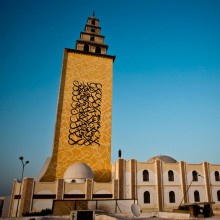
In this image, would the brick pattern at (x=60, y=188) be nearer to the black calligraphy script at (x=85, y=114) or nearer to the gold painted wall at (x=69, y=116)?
the gold painted wall at (x=69, y=116)

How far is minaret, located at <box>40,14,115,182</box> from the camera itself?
28469 millimetres

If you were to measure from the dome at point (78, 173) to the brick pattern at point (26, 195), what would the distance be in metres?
4.18

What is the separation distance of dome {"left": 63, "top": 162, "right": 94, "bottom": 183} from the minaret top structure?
20.4 metres

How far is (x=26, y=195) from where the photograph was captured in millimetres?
23062

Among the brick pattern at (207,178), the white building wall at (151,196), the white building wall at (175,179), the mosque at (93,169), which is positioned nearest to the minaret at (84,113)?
the mosque at (93,169)

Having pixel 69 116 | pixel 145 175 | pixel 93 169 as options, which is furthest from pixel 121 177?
pixel 69 116

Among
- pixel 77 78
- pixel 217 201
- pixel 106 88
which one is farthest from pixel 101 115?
pixel 217 201

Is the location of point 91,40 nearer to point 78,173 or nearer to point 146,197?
point 78,173

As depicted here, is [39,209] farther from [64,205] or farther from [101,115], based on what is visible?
[101,115]

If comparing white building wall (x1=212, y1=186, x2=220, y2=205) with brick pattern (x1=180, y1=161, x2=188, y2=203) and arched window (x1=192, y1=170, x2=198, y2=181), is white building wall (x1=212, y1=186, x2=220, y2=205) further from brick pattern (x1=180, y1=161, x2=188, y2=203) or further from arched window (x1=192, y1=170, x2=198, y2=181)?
brick pattern (x1=180, y1=161, x2=188, y2=203)

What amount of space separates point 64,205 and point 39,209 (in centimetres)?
741

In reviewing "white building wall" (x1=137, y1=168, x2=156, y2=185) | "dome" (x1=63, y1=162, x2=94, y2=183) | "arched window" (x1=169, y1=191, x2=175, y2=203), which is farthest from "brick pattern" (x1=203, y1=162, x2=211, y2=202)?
"dome" (x1=63, y1=162, x2=94, y2=183)

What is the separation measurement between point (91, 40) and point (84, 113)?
612 inches

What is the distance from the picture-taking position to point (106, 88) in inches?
1351
